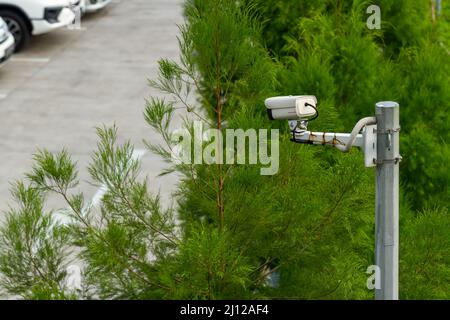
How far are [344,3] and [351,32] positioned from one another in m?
0.87

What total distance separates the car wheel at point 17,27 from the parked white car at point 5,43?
126cm

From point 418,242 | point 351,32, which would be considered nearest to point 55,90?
point 351,32

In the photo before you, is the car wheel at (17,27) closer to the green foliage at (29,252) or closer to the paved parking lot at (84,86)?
the paved parking lot at (84,86)

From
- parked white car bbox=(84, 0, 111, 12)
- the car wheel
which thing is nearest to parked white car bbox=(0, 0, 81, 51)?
the car wheel

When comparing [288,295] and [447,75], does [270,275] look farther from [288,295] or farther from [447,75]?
[447,75]

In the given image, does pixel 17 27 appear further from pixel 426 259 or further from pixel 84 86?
pixel 426 259

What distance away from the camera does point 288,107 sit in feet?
22.3

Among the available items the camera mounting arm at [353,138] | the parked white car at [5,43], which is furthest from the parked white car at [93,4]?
the camera mounting arm at [353,138]

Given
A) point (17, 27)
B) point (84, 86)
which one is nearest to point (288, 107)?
point (84, 86)

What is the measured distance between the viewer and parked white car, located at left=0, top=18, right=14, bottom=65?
20312mm

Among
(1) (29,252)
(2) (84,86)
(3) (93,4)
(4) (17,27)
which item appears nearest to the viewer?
(1) (29,252)

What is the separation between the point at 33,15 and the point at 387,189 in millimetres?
16307

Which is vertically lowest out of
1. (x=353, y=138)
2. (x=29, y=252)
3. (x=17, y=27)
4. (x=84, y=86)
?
(x=29, y=252)

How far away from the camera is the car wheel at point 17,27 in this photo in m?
22.0
